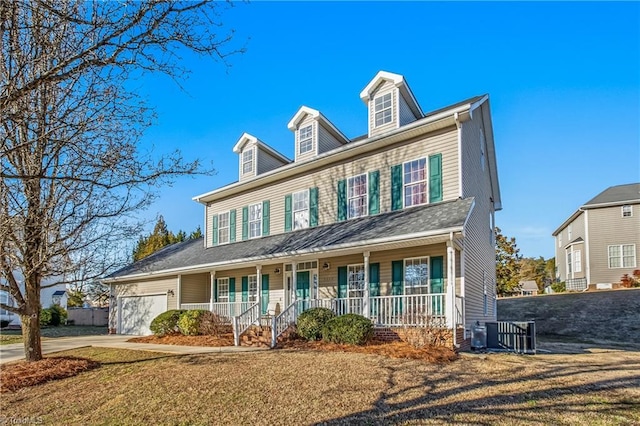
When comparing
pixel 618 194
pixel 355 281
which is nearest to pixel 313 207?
pixel 355 281

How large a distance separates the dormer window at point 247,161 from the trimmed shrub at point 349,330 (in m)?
9.76

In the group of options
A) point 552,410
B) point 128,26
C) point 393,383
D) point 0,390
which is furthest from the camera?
point 0,390

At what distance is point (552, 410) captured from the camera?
6.45 metres

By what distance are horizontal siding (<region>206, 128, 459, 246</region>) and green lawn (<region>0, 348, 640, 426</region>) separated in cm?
583

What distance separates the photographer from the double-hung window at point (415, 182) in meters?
14.0

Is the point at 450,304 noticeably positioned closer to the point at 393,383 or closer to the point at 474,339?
the point at 474,339

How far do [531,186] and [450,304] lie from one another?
1058cm

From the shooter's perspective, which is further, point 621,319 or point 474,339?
point 621,319

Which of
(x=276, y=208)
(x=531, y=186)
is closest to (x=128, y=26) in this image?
(x=276, y=208)

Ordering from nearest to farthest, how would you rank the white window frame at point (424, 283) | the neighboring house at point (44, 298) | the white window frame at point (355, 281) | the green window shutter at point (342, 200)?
the white window frame at point (424, 283)
the white window frame at point (355, 281)
the green window shutter at point (342, 200)
the neighboring house at point (44, 298)

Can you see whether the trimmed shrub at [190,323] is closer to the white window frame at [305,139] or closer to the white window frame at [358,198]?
the white window frame at [358,198]

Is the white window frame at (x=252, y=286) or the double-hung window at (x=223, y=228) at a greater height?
the double-hung window at (x=223, y=228)

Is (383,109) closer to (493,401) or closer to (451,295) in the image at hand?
(451,295)

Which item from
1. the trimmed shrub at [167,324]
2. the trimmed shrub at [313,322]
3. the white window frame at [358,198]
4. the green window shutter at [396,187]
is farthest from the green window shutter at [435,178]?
the trimmed shrub at [167,324]
